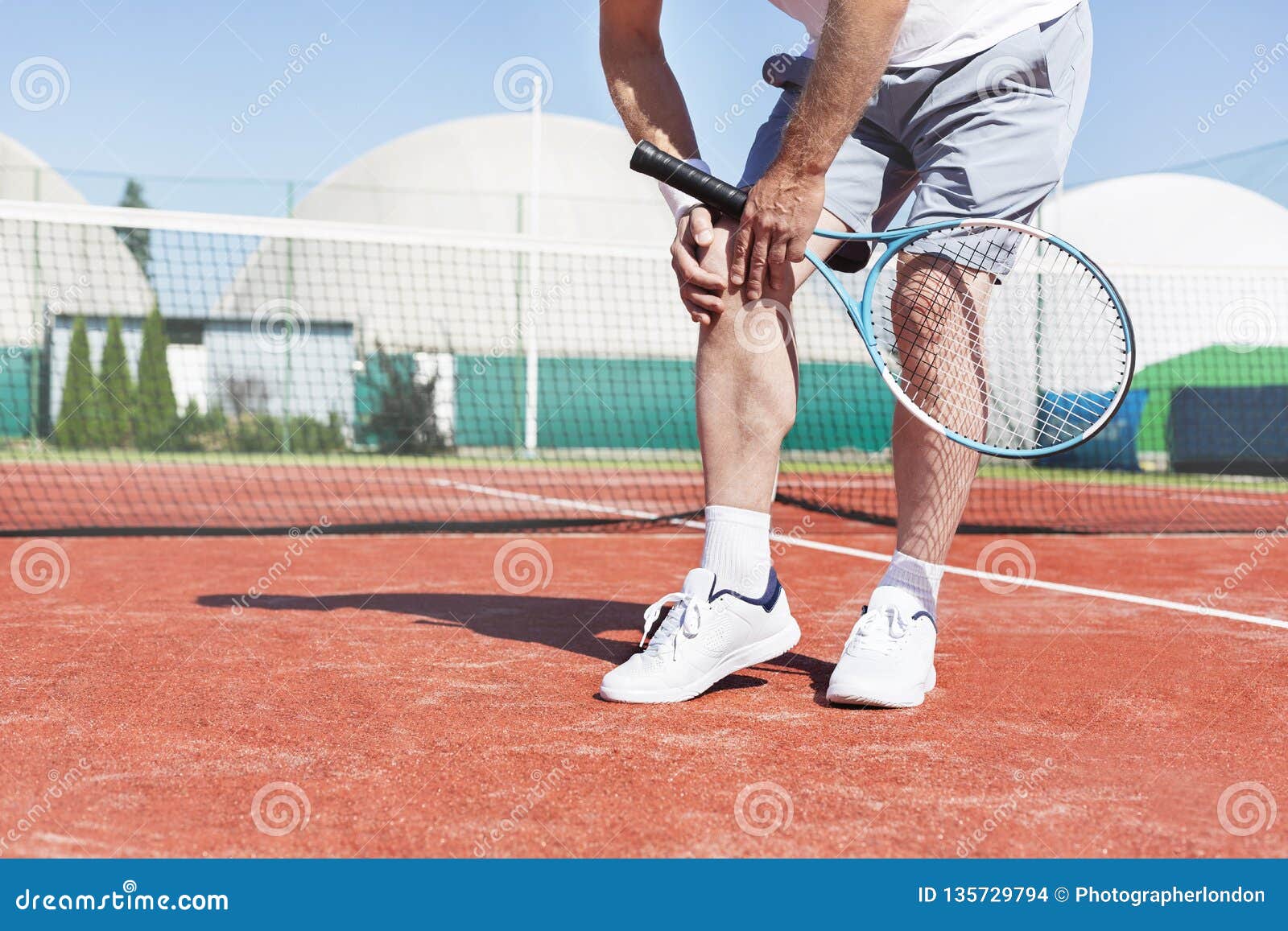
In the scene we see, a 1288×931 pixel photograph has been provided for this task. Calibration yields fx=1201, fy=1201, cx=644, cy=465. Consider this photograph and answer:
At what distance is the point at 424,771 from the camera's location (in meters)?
1.79

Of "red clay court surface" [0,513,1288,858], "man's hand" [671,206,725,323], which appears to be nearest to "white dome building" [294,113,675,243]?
"red clay court surface" [0,513,1288,858]

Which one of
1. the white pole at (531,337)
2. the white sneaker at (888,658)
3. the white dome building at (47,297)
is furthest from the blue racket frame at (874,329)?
the white dome building at (47,297)

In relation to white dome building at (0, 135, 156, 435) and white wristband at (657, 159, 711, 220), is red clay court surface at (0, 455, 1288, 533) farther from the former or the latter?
white wristband at (657, 159, 711, 220)

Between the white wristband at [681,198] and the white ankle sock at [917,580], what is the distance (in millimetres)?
820

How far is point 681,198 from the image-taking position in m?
2.48

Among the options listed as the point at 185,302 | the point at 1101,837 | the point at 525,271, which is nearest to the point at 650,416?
the point at 525,271

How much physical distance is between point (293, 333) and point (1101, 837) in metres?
17.9

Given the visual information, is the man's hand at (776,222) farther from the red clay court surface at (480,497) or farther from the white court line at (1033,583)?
the red clay court surface at (480,497)

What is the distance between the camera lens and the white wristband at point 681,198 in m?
2.38

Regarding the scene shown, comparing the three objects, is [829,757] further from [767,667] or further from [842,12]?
[842,12]

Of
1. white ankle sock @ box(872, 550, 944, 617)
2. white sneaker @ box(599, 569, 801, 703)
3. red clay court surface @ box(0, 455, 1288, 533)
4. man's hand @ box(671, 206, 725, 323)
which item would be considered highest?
man's hand @ box(671, 206, 725, 323)

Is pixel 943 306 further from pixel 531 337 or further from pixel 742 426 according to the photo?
pixel 531 337

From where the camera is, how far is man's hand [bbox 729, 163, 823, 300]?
2.16 metres

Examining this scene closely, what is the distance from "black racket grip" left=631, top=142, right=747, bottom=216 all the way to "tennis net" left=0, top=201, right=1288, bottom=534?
187 inches
